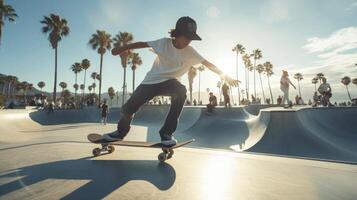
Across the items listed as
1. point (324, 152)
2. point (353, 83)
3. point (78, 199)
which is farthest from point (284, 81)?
point (353, 83)

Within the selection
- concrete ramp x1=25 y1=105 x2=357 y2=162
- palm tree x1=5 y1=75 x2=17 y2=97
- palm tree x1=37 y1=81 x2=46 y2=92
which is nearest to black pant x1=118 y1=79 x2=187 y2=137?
concrete ramp x1=25 y1=105 x2=357 y2=162

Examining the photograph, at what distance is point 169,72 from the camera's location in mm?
3496

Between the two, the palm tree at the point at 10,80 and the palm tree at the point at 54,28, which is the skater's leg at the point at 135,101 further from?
the palm tree at the point at 10,80

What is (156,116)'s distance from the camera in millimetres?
24766

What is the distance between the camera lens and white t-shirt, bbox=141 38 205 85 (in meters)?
3.52

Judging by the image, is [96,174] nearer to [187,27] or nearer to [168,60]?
[168,60]

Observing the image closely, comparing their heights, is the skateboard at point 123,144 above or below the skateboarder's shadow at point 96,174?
above

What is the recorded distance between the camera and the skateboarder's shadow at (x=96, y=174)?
6.22ft

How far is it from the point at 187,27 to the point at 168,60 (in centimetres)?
51

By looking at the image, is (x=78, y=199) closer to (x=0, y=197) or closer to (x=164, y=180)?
(x=0, y=197)

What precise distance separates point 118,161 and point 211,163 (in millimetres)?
1082

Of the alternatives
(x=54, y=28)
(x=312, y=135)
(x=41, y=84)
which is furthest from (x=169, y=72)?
(x=41, y=84)

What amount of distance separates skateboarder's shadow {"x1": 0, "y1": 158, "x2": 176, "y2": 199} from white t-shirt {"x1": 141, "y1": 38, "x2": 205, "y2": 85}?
3.85 ft

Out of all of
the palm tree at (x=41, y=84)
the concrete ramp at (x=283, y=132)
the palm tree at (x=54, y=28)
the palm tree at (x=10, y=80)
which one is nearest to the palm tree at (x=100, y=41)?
the palm tree at (x=54, y=28)
